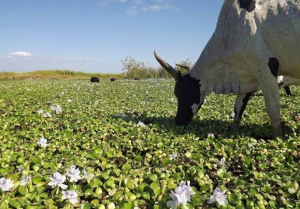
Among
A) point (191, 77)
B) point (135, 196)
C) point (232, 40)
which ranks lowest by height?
point (135, 196)

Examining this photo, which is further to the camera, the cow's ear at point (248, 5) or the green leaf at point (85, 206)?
the cow's ear at point (248, 5)

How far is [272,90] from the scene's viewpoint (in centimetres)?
388

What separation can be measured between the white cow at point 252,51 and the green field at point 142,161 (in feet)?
2.12

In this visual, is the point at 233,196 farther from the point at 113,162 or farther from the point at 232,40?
the point at 232,40

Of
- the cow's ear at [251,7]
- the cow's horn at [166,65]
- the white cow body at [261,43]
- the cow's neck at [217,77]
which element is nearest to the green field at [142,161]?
the cow's neck at [217,77]

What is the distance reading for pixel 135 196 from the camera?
209 cm

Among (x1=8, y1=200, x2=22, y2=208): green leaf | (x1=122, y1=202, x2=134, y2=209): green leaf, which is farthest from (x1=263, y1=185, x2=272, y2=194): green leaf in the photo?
(x1=8, y1=200, x2=22, y2=208): green leaf

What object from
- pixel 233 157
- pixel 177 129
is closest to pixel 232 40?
pixel 177 129

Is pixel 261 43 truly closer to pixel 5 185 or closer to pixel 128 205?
pixel 128 205

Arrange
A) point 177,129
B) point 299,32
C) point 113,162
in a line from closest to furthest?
point 113,162
point 299,32
point 177,129

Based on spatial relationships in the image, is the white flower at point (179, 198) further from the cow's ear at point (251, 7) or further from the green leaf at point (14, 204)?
the cow's ear at point (251, 7)

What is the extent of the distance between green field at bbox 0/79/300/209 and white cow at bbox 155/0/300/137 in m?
0.65

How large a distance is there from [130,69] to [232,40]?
2817cm

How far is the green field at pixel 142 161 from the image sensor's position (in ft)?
6.87
